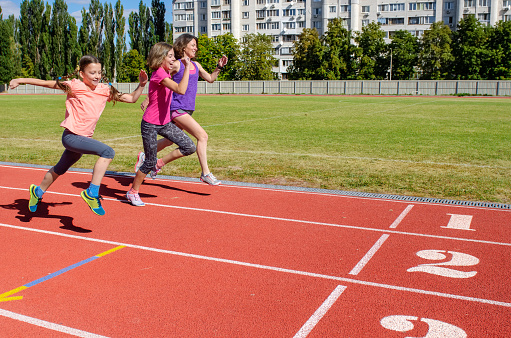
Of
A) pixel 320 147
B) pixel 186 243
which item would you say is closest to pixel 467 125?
pixel 320 147

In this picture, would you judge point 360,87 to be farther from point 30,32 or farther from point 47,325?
point 47,325

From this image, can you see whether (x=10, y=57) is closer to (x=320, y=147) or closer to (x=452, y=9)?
(x=452, y=9)

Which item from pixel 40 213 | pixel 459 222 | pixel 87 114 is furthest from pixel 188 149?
pixel 459 222

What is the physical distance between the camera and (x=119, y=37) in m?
83.4

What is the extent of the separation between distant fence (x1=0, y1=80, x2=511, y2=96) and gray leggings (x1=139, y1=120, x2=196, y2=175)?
55.7 metres

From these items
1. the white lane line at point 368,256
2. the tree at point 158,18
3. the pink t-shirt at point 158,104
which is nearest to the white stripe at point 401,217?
the white lane line at point 368,256

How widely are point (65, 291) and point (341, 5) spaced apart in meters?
94.2

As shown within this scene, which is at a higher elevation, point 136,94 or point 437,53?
point 437,53

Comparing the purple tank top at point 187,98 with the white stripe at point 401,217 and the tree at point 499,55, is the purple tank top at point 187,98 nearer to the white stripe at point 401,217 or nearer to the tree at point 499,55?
the white stripe at point 401,217

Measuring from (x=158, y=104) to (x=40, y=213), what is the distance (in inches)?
79.1

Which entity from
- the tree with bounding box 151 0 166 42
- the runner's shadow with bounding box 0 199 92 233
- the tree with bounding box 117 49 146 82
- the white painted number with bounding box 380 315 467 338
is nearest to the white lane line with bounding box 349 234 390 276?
the white painted number with bounding box 380 315 467 338

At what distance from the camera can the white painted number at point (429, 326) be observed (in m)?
3.47

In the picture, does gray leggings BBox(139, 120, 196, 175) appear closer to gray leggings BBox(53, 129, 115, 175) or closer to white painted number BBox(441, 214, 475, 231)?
gray leggings BBox(53, 129, 115, 175)

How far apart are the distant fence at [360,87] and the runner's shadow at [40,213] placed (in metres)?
56.8
